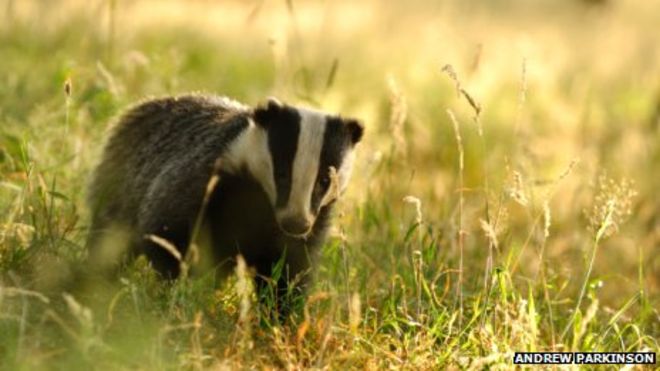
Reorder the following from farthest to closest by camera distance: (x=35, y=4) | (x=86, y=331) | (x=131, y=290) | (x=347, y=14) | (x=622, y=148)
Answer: (x=347, y=14)
(x=35, y=4)
(x=622, y=148)
(x=131, y=290)
(x=86, y=331)

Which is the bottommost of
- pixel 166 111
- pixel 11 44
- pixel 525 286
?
pixel 525 286

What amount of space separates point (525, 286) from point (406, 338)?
4.00 ft

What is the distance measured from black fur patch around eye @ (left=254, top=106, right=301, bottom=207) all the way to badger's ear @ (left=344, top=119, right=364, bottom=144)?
241 mm

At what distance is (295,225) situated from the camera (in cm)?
368

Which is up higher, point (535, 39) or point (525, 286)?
point (535, 39)

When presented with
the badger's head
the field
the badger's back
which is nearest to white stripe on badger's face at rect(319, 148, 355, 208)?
the badger's head

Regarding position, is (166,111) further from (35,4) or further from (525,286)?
(35,4)

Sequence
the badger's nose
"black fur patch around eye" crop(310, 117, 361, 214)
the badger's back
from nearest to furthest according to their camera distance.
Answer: the badger's nose → "black fur patch around eye" crop(310, 117, 361, 214) → the badger's back

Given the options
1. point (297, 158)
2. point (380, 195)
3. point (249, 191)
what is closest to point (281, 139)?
point (297, 158)

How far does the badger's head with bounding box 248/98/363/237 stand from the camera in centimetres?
369

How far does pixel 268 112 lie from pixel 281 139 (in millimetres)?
131

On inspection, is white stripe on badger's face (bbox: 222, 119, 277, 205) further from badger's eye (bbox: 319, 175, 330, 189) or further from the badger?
badger's eye (bbox: 319, 175, 330, 189)

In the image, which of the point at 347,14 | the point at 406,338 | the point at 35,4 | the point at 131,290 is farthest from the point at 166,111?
the point at 347,14

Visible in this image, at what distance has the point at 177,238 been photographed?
3953mm
